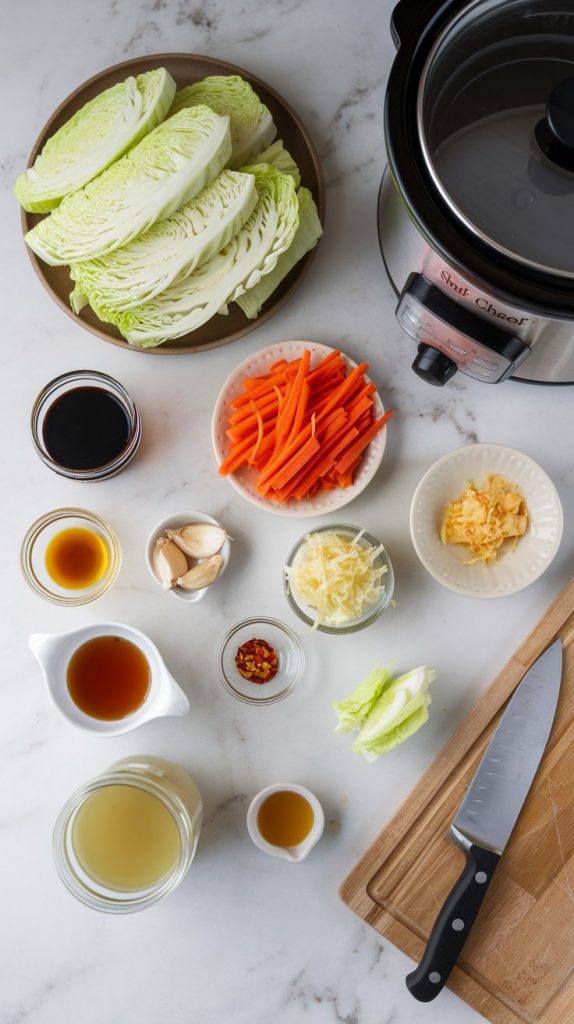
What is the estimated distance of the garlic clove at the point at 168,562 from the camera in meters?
1.71

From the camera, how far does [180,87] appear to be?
1.75m

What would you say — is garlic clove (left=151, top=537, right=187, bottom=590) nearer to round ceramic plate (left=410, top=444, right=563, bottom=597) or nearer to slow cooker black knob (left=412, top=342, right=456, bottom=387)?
round ceramic plate (left=410, top=444, right=563, bottom=597)

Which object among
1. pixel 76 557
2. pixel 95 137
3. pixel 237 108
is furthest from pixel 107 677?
pixel 237 108

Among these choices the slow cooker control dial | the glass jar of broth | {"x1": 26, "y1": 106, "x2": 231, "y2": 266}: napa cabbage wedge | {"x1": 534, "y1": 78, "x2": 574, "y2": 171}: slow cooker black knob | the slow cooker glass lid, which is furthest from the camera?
the glass jar of broth

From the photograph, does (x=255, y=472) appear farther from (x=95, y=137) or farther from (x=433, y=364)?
(x=95, y=137)

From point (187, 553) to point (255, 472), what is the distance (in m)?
0.22

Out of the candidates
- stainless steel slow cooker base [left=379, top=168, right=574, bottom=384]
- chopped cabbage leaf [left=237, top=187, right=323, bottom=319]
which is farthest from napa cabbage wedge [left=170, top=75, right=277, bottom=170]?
stainless steel slow cooker base [left=379, top=168, right=574, bottom=384]

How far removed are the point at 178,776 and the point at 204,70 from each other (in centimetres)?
147

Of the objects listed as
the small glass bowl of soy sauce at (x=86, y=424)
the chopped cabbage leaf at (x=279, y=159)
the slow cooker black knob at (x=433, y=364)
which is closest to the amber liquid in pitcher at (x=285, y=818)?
the small glass bowl of soy sauce at (x=86, y=424)

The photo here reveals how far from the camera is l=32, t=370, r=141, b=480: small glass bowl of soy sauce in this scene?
1.74m

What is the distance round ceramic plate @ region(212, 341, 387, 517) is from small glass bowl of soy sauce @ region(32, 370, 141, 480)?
0.18m

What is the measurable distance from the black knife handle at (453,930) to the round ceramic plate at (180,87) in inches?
46.4

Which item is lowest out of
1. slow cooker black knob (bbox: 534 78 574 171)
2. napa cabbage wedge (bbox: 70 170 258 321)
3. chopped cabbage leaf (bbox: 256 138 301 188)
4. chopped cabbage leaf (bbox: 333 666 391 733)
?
chopped cabbage leaf (bbox: 333 666 391 733)

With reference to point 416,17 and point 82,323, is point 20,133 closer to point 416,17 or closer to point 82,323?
point 82,323
